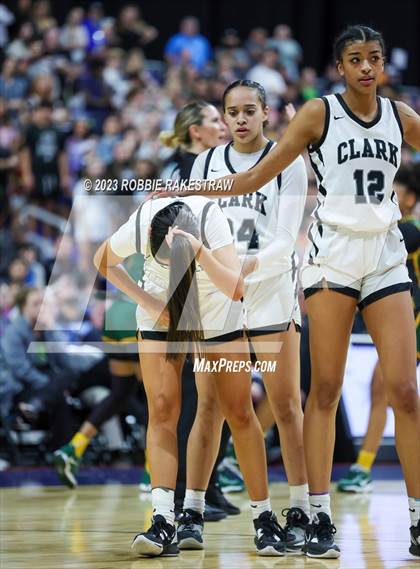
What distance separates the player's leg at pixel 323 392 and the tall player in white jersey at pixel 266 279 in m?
0.34

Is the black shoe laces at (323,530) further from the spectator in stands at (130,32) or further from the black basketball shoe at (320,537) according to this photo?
the spectator in stands at (130,32)

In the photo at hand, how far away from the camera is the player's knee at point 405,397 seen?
4.59 m

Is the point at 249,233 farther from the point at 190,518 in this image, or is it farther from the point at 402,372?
the point at 190,518

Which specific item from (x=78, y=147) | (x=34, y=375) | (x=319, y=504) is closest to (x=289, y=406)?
(x=319, y=504)

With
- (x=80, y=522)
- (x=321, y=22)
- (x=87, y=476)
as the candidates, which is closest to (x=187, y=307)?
(x=80, y=522)

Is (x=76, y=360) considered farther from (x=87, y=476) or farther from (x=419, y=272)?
(x=419, y=272)

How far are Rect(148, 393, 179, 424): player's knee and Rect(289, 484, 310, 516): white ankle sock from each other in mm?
713

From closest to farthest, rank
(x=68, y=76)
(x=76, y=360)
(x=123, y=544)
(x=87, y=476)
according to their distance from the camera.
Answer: (x=123, y=544) → (x=87, y=476) → (x=76, y=360) → (x=68, y=76)

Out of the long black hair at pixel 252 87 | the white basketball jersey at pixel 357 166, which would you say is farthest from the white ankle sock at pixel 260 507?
the long black hair at pixel 252 87

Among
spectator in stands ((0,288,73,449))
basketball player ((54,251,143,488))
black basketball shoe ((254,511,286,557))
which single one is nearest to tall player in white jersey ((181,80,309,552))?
black basketball shoe ((254,511,286,557))

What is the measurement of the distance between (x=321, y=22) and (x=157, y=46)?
3169mm

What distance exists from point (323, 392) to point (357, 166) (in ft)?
3.15

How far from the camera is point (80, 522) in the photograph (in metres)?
6.05

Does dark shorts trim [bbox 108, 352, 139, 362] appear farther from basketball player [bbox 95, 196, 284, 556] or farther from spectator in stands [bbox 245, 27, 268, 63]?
spectator in stands [bbox 245, 27, 268, 63]
